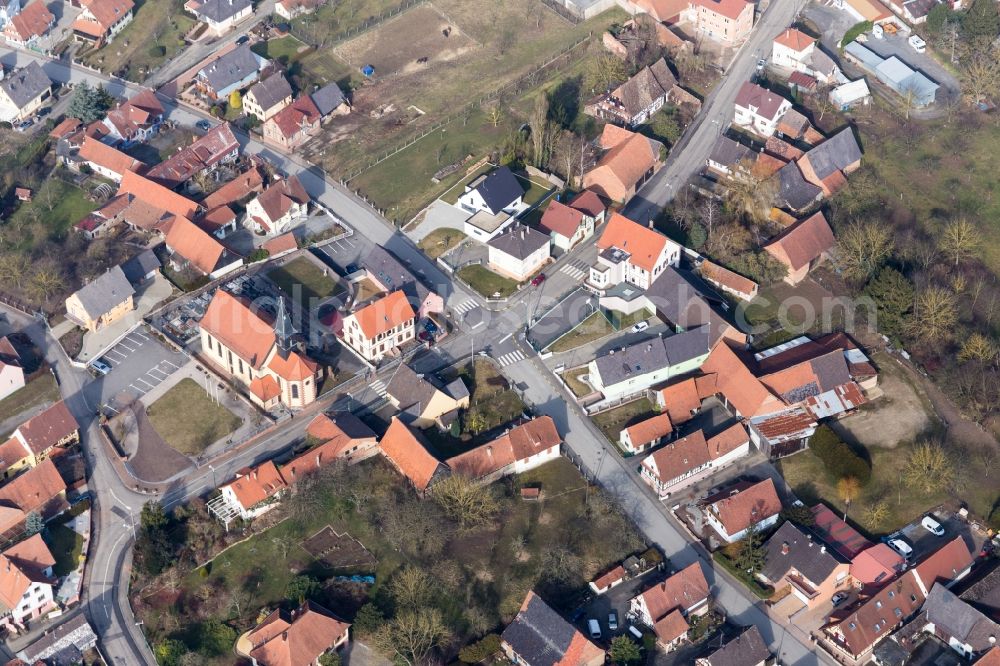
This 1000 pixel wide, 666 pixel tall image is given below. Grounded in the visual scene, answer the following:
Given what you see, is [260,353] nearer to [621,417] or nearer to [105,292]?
[105,292]

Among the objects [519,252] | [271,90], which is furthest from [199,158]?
[519,252]

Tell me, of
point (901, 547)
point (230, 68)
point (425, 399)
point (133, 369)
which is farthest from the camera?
point (230, 68)

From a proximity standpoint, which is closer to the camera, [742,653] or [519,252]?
[742,653]

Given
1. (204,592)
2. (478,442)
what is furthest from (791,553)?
(204,592)

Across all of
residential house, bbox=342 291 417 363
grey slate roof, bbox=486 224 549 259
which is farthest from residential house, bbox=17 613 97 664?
grey slate roof, bbox=486 224 549 259

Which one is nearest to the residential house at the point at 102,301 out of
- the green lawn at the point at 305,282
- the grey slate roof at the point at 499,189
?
the green lawn at the point at 305,282

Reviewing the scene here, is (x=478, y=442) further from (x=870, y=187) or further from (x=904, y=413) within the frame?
(x=870, y=187)

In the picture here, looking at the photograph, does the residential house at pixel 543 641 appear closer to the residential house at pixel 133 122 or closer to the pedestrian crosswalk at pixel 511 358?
the pedestrian crosswalk at pixel 511 358
